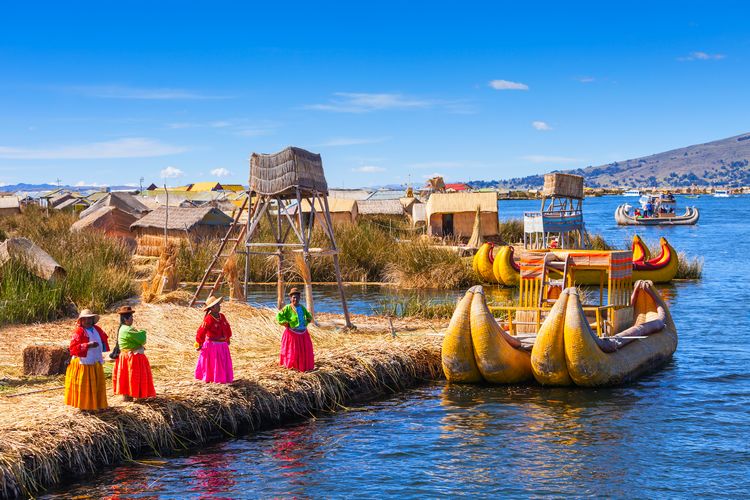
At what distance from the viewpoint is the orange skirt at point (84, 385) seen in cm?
962

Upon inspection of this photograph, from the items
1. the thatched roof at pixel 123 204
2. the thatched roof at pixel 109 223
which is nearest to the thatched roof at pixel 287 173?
the thatched roof at pixel 109 223

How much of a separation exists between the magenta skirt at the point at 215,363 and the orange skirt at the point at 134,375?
104cm

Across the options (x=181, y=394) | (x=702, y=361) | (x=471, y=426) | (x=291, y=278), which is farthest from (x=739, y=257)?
(x=181, y=394)

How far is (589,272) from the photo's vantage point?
26969 mm

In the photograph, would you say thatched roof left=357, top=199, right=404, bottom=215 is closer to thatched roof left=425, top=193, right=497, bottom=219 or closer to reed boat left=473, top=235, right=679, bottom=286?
thatched roof left=425, top=193, right=497, bottom=219

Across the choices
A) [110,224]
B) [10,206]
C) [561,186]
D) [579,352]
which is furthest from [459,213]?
[10,206]

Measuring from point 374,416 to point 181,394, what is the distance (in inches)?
116

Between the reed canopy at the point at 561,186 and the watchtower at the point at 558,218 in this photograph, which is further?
the reed canopy at the point at 561,186

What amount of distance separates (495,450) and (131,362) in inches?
179

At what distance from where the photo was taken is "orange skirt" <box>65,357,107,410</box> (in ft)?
31.6

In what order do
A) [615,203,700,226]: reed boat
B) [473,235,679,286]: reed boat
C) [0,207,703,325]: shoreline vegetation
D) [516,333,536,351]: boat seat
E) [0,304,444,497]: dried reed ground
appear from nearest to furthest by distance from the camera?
[0,304,444,497]: dried reed ground
[516,333,536,351]: boat seat
[0,207,703,325]: shoreline vegetation
[473,235,679,286]: reed boat
[615,203,700,226]: reed boat

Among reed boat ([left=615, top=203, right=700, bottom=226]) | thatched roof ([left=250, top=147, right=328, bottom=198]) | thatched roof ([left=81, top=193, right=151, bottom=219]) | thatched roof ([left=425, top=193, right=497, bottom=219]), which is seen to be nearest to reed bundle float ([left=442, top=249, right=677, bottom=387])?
thatched roof ([left=250, top=147, right=328, bottom=198])

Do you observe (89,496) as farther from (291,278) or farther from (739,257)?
(739,257)

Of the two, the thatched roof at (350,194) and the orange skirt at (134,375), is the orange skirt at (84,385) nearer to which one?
the orange skirt at (134,375)
